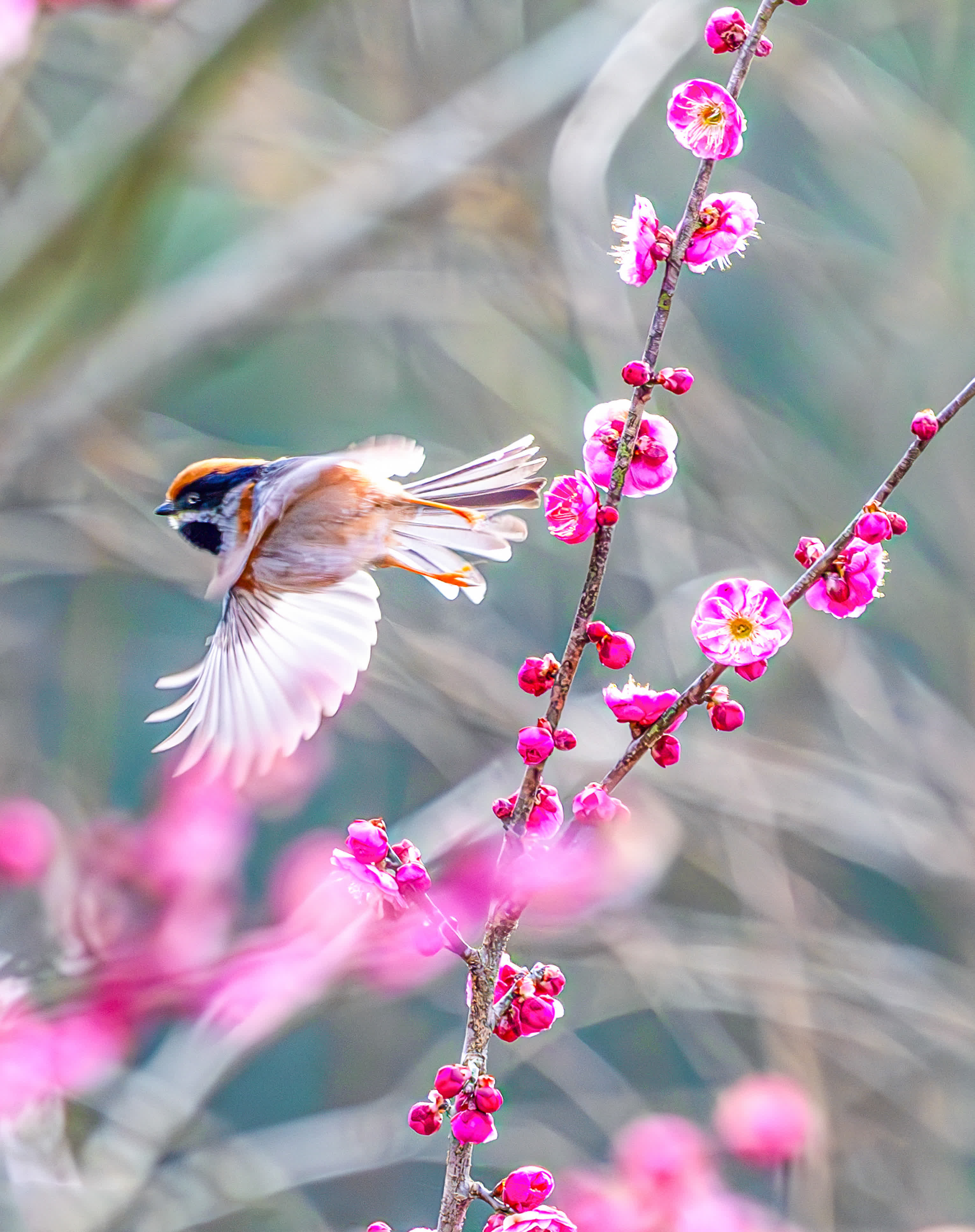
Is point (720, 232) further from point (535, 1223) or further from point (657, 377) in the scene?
point (535, 1223)

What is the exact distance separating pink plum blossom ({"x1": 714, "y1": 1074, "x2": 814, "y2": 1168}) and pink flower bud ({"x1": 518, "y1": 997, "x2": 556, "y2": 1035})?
4.90ft

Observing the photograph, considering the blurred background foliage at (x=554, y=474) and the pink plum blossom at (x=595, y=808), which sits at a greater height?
the blurred background foliage at (x=554, y=474)

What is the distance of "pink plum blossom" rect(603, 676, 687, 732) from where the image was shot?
1.51ft

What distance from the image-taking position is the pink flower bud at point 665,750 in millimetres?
475

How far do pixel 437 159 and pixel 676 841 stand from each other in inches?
49.4

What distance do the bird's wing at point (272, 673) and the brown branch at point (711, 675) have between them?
0.50 ft

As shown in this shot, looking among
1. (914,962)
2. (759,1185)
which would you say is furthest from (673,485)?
(759,1185)

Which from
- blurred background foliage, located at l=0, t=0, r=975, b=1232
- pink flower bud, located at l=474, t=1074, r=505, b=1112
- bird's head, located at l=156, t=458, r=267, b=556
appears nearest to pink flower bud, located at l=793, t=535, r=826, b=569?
pink flower bud, located at l=474, t=1074, r=505, b=1112

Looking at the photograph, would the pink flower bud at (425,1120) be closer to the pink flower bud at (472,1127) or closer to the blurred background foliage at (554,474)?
the pink flower bud at (472,1127)

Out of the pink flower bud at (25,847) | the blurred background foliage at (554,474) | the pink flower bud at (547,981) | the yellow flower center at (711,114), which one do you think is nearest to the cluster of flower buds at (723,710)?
the pink flower bud at (547,981)

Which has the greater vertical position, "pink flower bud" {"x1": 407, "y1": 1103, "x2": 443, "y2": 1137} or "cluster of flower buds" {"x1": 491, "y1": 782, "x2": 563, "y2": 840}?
"cluster of flower buds" {"x1": 491, "y1": 782, "x2": 563, "y2": 840}

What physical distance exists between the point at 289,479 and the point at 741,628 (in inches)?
11.8

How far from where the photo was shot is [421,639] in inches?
84.9

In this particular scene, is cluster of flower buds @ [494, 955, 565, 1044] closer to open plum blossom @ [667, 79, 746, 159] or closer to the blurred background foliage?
open plum blossom @ [667, 79, 746, 159]
